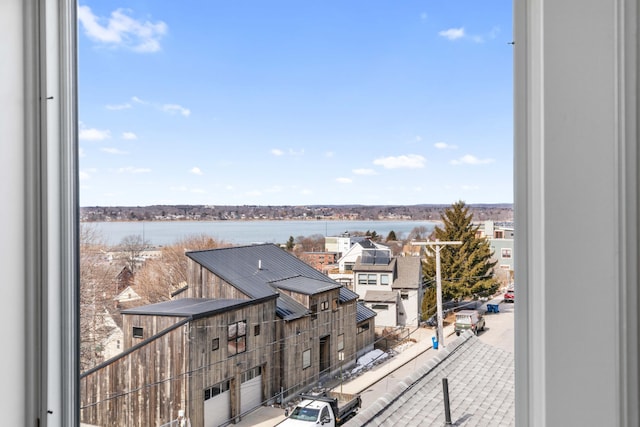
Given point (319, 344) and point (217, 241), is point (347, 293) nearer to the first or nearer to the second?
point (319, 344)

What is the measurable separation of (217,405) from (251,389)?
3.9 inches

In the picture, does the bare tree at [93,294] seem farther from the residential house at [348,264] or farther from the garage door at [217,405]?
the residential house at [348,264]

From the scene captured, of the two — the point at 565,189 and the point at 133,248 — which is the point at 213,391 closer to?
the point at 133,248

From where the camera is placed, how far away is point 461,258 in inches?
41.6

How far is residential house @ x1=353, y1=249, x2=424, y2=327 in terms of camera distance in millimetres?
1098

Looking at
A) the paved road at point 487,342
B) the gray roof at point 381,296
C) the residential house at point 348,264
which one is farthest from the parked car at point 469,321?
the residential house at point 348,264

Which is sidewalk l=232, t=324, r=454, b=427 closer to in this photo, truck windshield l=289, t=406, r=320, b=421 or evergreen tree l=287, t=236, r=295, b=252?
truck windshield l=289, t=406, r=320, b=421

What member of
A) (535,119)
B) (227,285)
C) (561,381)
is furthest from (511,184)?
(227,285)

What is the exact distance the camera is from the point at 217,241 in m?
1.25

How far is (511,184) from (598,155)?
26 centimetres

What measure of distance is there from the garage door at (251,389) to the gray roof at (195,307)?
0.17 metres

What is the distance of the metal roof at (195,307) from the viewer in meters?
1.23

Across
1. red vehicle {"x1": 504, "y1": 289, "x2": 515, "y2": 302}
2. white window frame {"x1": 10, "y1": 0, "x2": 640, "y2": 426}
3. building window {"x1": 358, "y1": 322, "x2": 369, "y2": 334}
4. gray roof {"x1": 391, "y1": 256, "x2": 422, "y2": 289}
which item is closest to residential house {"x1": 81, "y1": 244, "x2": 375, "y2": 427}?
building window {"x1": 358, "y1": 322, "x2": 369, "y2": 334}

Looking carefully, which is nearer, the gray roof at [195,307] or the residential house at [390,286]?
the residential house at [390,286]
